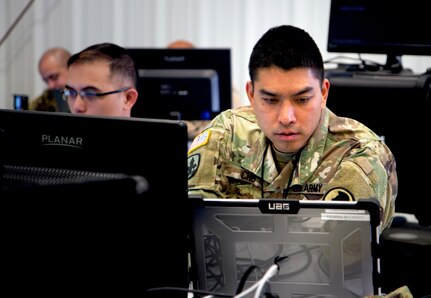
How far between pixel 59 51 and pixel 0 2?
0.76 m

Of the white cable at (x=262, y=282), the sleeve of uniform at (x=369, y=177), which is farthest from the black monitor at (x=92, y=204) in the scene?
the sleeve of uniform at (x=369, y=177)

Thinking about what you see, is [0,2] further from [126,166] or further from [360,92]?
[126,166]

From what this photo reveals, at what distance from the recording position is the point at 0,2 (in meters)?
5.19

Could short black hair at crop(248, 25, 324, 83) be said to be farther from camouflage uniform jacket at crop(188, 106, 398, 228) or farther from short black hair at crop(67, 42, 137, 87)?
short black hair at crop(67, 42, 137, 87)

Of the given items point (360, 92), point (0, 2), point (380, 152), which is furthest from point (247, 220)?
point (0, 2)

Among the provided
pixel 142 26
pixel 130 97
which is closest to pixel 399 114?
pixel 130 97

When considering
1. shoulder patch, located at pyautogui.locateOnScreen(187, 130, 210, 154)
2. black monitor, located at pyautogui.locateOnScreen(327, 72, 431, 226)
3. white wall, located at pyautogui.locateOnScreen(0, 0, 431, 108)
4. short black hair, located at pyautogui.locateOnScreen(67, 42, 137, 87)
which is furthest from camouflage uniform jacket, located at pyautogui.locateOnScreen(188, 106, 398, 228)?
white wall, located at pyautogui.locateOnScreen(0, 0, 431, 108)

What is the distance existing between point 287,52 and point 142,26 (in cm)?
336

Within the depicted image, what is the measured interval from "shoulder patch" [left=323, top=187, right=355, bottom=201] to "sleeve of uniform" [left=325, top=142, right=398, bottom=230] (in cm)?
4

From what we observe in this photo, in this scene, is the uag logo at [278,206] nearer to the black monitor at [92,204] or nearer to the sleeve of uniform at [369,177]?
the black monitor at [92,204]

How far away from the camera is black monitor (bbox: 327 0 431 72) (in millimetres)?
2469

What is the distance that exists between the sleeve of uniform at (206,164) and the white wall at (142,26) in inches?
105

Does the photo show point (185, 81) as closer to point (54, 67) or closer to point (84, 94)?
point (84, 94)

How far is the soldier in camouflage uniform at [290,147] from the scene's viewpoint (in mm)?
1683
